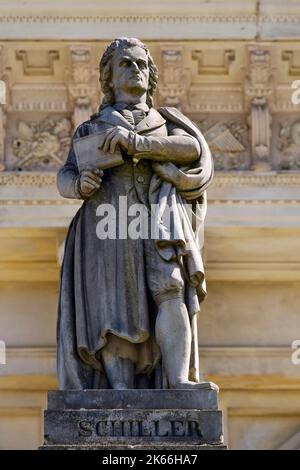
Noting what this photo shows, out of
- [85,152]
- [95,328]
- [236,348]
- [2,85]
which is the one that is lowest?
[95,328]

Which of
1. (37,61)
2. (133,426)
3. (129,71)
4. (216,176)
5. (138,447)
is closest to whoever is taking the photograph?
(138,447)

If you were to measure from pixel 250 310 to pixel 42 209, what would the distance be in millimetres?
2212

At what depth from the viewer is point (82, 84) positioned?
17.0 meters

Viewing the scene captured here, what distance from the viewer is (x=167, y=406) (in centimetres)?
916

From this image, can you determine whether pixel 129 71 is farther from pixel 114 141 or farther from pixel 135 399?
pixel 135 399

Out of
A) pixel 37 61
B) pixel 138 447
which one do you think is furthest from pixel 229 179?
pixel 138 447

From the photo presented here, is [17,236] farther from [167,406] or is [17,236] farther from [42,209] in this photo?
[167,406]

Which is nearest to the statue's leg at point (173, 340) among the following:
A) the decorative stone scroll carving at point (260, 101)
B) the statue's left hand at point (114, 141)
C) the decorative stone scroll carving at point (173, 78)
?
the statue's left hand at point (114, 141)

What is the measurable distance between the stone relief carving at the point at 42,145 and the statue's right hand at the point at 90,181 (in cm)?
729

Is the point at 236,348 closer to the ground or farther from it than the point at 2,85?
closer to the ground

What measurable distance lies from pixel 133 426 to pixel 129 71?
1.97 m

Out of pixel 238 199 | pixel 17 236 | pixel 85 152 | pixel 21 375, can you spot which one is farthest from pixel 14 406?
pixel 85 152
